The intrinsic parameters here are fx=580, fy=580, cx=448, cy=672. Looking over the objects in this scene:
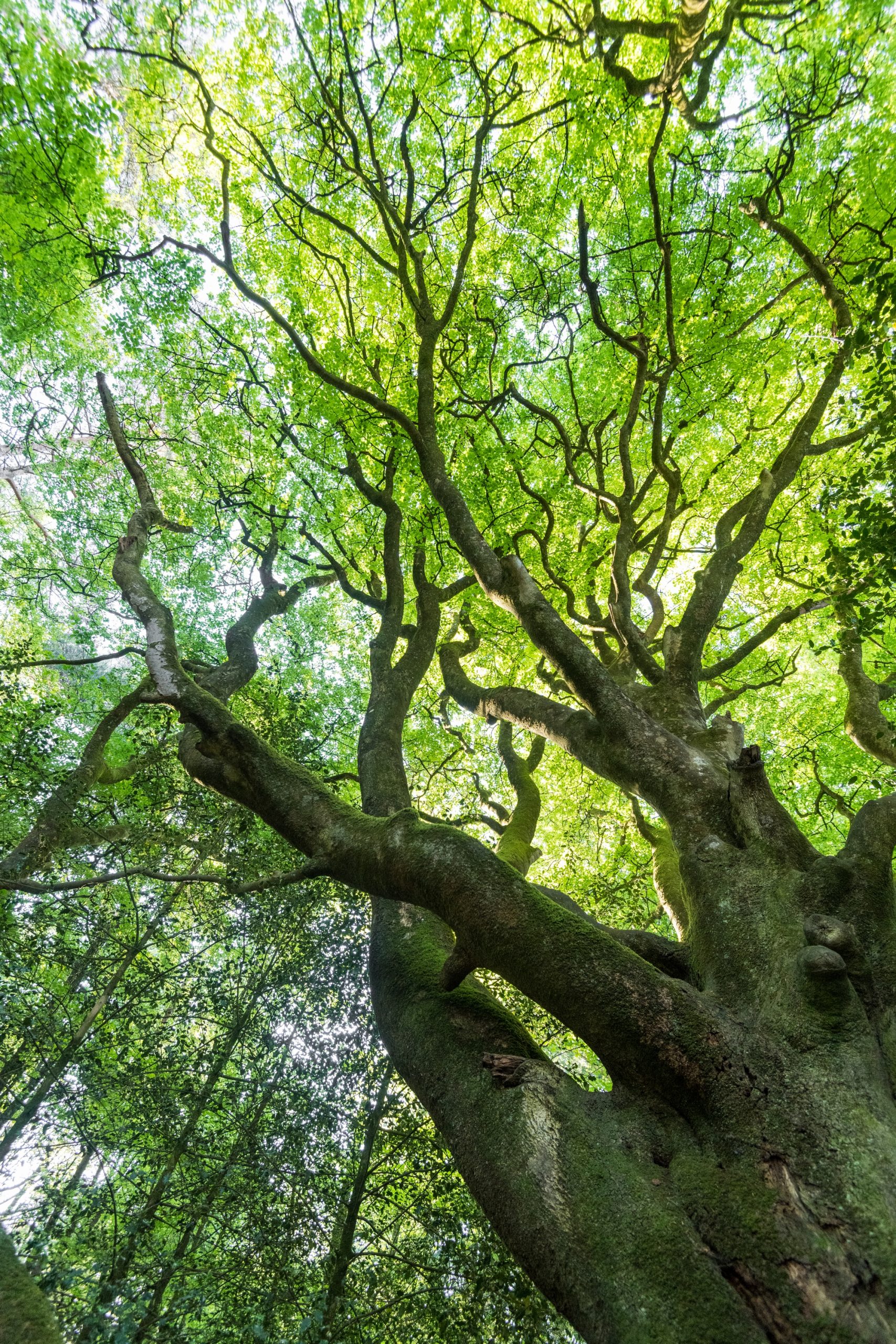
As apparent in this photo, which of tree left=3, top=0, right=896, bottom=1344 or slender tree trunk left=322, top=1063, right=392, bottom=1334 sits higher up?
tree left=3, top=0, right=896, bottom=1344

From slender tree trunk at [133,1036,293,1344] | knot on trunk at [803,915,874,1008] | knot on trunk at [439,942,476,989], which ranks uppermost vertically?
knot on trunk at [803,915,874,1008]

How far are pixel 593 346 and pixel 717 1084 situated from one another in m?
9.71

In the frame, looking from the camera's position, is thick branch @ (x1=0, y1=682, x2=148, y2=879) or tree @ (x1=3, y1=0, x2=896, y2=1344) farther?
thick branch @ (x1=0, y1=682, x2=148, y2=879)

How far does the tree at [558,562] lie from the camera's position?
2514 millimetres

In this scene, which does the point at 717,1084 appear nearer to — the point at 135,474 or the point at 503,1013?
the point at 503,1013

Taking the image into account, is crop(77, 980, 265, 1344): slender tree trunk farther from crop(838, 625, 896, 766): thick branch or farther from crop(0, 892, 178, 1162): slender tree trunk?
crop(838, 625, 896, 766): thick branch

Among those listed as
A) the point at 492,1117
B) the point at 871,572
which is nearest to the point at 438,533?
the point at 871,572

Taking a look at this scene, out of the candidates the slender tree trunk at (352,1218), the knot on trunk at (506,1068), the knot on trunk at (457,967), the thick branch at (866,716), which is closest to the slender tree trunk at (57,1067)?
the slender tree trunk at (352,1218)

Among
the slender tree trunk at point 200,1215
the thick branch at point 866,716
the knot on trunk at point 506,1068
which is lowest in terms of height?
the slender tree trunk at point 200,1215

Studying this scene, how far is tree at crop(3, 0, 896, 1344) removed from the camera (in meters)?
2.51

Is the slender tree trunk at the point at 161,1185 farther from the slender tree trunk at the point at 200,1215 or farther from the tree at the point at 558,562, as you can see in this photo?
the tree at the point at 558,562

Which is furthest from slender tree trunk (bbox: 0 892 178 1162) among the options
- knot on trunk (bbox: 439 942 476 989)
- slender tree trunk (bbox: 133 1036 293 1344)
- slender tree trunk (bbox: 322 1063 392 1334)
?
knot on trunk (bbox: 439 942 476 989)

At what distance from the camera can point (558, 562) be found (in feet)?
30.7

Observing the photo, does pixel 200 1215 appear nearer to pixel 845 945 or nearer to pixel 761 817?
pixel 845 945
